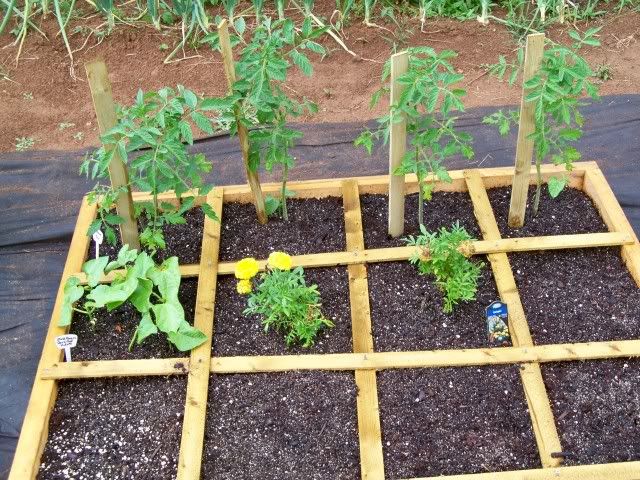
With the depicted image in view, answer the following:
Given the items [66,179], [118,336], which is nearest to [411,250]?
[118,336]

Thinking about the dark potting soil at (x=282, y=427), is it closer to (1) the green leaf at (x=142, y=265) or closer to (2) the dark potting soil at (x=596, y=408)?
(1) the green leaf at (x=142, y=265)

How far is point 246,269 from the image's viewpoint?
238 cm

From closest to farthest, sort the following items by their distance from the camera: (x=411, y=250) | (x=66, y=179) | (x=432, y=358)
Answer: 1. (x=432, y=358)
2. (x=411, y=250)
3. (x=66, y=179)

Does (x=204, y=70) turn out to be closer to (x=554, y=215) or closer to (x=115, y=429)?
(x=554, y=215)

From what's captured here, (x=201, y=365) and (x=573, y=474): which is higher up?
(x=201, y=365)

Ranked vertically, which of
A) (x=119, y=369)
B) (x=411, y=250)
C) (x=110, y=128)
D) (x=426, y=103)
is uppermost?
(x=426, y=103)

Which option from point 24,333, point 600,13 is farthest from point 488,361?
point 600,13

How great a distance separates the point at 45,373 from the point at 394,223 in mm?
1295

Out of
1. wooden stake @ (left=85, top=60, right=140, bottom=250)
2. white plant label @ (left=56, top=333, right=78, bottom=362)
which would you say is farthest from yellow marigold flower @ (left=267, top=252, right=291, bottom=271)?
white plant label @ (left=56, top=333, right=78, bottom=362)

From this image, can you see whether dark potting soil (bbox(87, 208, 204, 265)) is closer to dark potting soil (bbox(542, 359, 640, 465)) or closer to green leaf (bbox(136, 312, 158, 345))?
green leaf (bbox(136, 312, 158, 345))

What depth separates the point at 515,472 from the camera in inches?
77.8

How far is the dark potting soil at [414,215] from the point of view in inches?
107

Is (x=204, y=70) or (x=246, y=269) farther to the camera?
(x=204, y=70)

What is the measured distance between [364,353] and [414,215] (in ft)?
2.34
